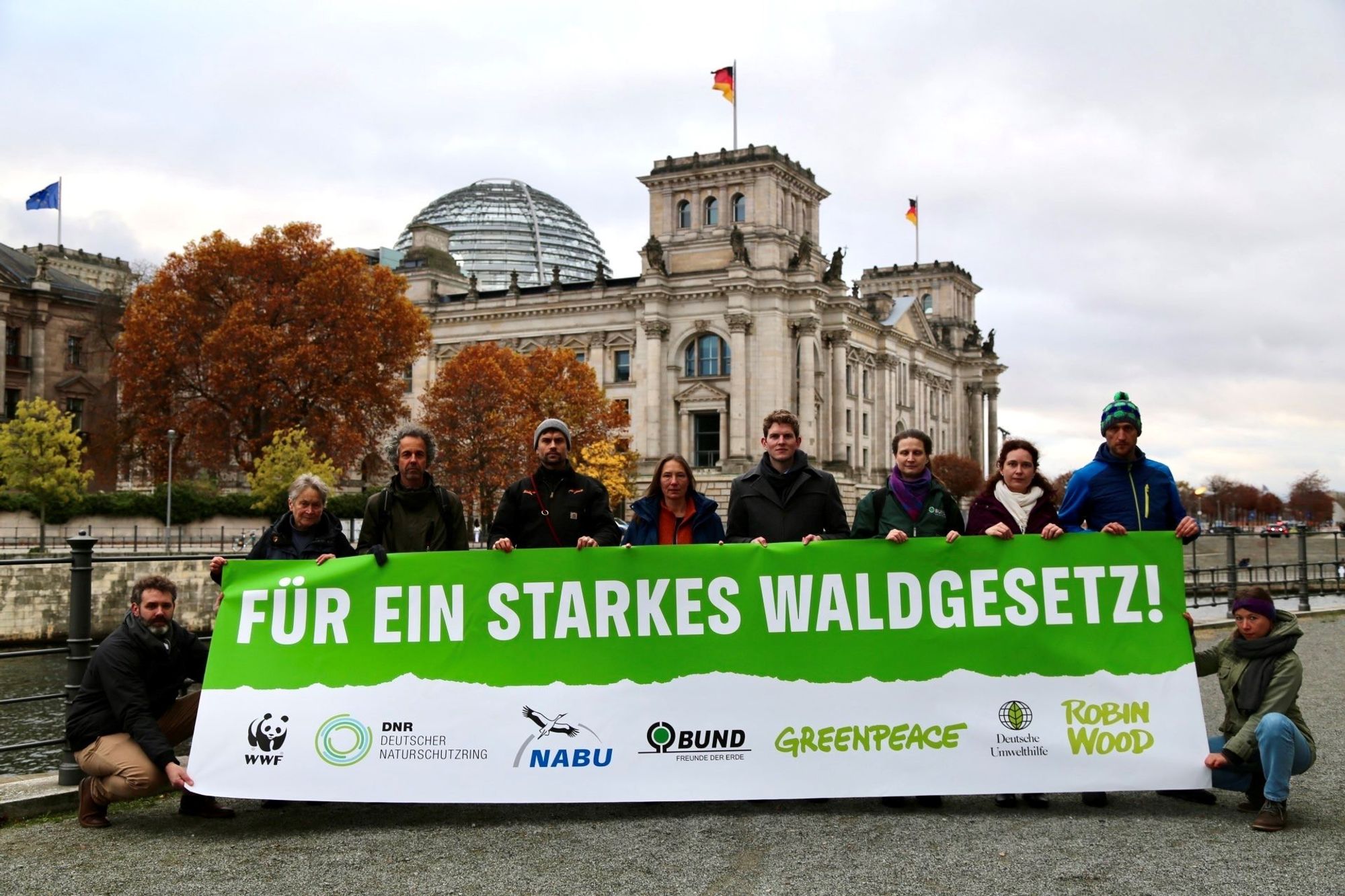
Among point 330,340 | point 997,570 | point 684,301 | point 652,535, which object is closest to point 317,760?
point 652,535

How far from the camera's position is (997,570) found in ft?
25.5

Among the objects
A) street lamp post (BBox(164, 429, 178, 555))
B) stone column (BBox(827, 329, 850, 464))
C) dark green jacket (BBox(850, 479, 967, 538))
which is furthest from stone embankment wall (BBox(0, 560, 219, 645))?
stone column (BBox(827, 329, 850, 464))

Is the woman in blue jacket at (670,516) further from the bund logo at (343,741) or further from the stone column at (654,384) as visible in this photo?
the stone column at (654,384)

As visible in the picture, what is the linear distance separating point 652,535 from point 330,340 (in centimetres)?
4576

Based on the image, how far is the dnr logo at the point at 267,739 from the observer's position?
24.7ft

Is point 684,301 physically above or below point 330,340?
above

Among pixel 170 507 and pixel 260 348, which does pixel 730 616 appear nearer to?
pixel 170 507

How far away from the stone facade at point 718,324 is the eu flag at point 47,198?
2654 cm

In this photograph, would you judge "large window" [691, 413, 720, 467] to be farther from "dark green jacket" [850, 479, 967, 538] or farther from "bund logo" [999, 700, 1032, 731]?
"bund logo" [999, 700, 1032, 731]

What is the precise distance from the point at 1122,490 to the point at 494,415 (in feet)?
177

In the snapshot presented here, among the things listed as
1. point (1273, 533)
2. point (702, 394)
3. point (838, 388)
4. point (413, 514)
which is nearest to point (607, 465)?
point (702, 394)

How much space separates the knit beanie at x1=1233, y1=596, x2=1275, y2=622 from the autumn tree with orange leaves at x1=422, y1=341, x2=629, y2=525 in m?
51.1

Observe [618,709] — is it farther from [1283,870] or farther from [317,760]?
[1283,870]

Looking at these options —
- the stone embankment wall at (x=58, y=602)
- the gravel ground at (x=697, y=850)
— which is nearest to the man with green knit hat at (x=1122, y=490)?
the gravel ground at (x=697, y=850)
